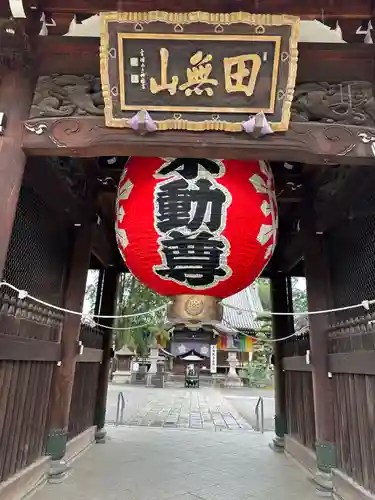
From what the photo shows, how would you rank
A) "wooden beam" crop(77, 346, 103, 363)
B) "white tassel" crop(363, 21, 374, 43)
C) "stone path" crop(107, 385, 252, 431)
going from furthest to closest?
"stone path" crop(107, 385, 252, 431) < "wooden beam" crop(77, 346, 103, 363) < "white tassel" crop(363, 21, 374, 43)

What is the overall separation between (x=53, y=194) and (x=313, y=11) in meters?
3.10

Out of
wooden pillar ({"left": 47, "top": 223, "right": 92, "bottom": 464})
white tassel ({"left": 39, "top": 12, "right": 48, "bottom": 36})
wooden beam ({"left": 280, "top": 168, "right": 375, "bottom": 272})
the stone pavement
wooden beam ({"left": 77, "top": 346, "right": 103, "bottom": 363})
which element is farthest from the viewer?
wooden beam ({"left": 77, "top": 346, "right": 103, "bottom": 363})

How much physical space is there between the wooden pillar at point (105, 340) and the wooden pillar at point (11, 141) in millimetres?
4067

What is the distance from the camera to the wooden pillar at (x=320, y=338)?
163 inches

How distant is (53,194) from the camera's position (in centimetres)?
416

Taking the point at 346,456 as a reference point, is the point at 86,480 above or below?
below

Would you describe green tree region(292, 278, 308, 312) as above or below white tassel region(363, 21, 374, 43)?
below

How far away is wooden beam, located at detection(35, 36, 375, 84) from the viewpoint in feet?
10.2

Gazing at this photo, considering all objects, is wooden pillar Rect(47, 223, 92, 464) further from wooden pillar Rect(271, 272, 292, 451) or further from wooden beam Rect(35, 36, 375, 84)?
wooden pillar Rect(271, 272, 292, 451)

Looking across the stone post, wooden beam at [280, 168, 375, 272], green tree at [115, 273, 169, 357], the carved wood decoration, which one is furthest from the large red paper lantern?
the stone post

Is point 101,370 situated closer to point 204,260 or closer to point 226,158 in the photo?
point 204,260

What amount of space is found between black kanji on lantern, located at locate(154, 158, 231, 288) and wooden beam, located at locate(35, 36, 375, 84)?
4.10 feet

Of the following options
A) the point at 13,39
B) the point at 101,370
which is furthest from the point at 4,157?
the point at 101,370

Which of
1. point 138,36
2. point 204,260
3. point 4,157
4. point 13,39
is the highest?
point 13,39
